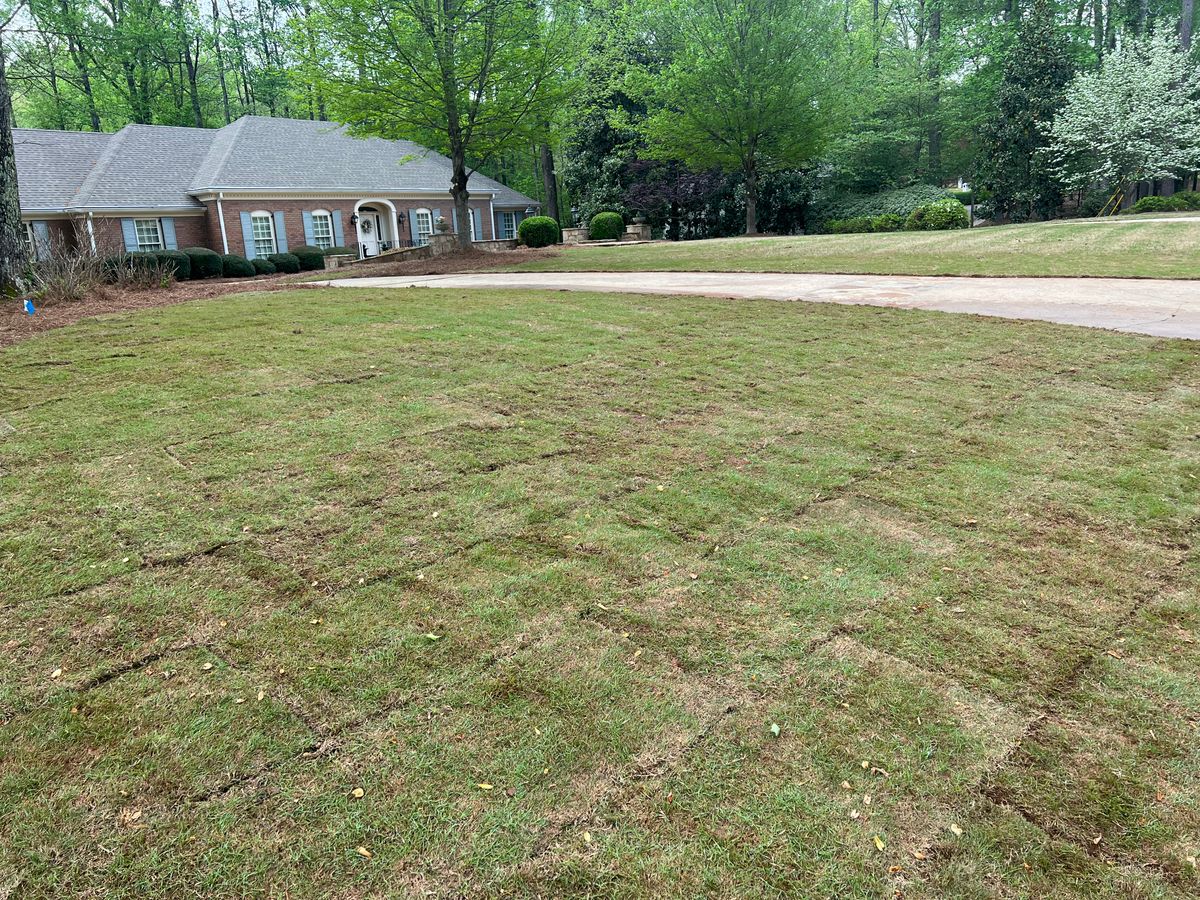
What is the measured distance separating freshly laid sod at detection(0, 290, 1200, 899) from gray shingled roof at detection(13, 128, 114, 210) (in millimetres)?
24393

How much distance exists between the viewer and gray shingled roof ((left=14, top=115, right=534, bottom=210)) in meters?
25.0

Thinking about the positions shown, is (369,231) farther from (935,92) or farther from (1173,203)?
(1173,203)

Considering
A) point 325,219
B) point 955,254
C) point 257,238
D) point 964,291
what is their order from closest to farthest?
point 964,291 → point 955,254 → point 257,238 → point 325,219

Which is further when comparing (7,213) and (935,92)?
(935,92)

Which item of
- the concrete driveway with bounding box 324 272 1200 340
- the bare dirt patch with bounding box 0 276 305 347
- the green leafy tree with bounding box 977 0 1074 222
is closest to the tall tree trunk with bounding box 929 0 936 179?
the green leafy tree with bounding box 977 0 1074 222

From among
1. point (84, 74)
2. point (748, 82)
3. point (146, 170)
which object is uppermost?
point (84, 74)

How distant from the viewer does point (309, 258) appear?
26766 mm

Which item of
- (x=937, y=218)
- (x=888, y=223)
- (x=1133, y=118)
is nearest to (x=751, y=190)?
(x=888, y=223)

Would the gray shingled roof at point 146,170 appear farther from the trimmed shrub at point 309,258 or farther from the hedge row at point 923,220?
the hedge row at point 923,220

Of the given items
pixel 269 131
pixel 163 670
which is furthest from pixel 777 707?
pixel 269 131

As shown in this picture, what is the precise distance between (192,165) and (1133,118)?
3170 cm

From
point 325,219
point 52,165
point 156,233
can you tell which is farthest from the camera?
point 325,219

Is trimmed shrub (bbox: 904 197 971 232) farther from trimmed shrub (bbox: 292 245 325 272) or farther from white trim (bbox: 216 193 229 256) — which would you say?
white trim (bbox: 216 193 229 256)

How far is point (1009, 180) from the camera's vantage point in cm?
2627
